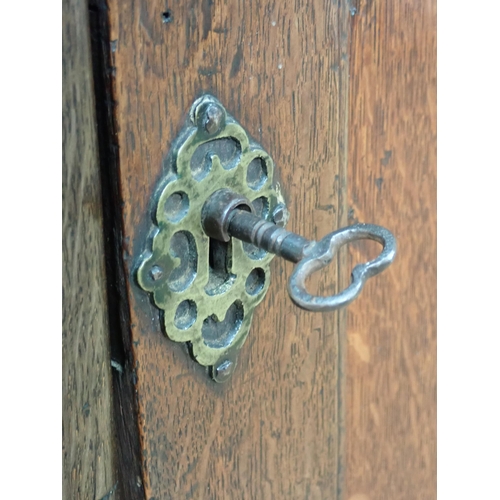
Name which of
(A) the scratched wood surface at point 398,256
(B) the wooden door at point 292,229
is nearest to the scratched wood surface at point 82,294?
(B) the wooden door at point 292,229

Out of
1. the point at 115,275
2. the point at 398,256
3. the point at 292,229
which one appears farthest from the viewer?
the point at 398,256

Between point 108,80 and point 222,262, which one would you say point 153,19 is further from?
point 222,262

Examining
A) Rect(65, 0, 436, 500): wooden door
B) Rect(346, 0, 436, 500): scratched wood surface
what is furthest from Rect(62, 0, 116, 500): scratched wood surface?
Rect(346, 0, 436, 500): scratched wood surface

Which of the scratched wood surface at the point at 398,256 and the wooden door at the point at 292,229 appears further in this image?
the scratched wood surface at the point at 398,256

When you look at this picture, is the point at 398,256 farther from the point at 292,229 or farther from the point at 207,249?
the point at 207,249

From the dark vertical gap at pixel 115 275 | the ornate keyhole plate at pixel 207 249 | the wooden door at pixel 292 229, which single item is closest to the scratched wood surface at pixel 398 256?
the wooden door at pixel 292 229

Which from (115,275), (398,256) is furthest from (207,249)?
(398,256)

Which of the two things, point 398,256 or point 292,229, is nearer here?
point 292,229

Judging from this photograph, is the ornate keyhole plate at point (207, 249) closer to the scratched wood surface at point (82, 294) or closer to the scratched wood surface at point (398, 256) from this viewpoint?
the scratched wood surface at point (82, 294)
